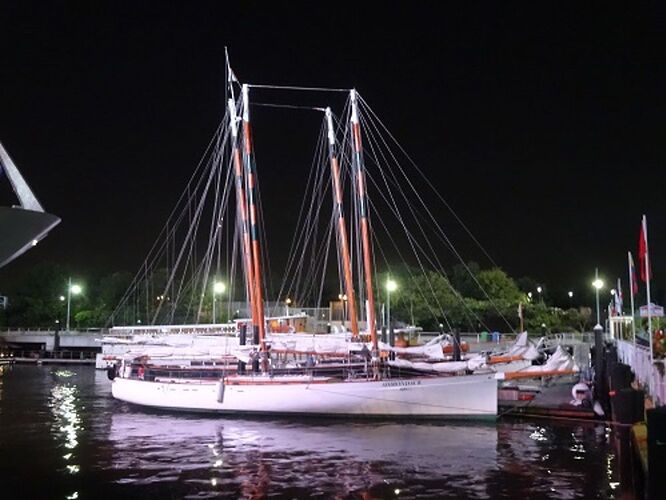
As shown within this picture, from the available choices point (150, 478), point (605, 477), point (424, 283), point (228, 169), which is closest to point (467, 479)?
point (605, 477)

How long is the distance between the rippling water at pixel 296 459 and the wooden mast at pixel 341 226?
34.1 feet

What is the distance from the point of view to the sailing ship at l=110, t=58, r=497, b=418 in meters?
34.6

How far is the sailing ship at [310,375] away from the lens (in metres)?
34.6

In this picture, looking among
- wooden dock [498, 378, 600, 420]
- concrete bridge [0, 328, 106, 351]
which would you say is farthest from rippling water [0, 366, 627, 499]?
concrete bridge [0, 328, 106, 351]

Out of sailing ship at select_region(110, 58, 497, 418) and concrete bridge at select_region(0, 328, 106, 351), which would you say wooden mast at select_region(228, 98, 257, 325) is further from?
concrete bridge at select_region(0, 328, 106, 351)

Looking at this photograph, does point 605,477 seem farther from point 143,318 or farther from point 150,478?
point 143,318

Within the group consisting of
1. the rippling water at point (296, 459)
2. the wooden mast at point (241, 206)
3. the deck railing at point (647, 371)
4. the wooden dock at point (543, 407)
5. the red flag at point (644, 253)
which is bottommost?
the rippling water at point (296, 459)

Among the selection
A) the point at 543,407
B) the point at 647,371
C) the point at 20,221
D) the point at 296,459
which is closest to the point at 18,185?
the point at 20,221

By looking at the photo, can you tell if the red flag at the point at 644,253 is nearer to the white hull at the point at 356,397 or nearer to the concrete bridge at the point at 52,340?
the white hull at the point at 356,397

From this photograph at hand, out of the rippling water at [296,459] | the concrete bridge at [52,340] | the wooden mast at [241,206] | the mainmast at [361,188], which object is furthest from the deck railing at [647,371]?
the concrete bridge at [52,340]

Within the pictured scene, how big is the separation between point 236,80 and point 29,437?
24.5 m

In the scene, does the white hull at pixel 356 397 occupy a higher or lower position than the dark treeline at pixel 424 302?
lower

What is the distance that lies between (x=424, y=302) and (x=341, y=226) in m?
51.1

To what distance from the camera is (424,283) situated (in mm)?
98688
